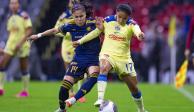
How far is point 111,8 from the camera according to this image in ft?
96.9

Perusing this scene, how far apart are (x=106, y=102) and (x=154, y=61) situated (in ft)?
52.5

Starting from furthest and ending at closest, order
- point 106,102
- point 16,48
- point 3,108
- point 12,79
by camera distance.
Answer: point 12,79
point 16,48
point 3,108
point 106,102

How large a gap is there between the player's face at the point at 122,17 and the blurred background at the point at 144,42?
49.6ft

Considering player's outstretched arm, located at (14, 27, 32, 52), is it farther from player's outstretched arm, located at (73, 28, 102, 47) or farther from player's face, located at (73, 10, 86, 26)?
player's outstretched arm, located at (73, 28, 102, 47)

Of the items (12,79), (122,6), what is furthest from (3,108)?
(12,79)

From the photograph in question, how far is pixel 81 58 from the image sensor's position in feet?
46.3

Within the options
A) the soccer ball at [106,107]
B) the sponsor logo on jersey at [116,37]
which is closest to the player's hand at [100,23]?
the sponsor logo on jersey at [116,37]

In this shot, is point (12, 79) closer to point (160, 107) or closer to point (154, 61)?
point (154, 61)

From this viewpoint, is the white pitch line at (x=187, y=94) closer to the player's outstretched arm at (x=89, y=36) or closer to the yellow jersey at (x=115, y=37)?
the yellow jersey at (x=115, y=37)

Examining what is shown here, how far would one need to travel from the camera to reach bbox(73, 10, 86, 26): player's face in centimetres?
1391

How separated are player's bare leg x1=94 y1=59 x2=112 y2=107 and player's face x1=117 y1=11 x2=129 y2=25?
2.71 ft

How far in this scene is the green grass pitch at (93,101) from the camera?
16078 millimetres

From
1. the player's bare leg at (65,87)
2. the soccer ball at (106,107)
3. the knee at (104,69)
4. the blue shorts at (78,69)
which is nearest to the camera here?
the soccer ball at (106,107)

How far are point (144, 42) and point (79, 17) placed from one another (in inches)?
614
